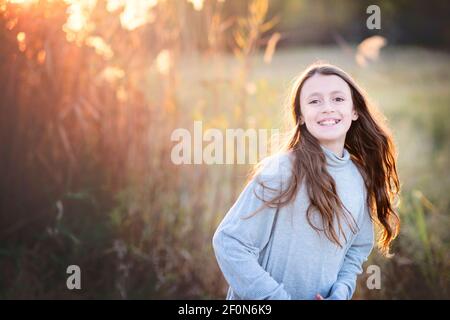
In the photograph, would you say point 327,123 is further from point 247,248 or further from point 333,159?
point 247,248

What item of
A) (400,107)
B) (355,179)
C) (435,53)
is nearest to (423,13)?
(435,53)

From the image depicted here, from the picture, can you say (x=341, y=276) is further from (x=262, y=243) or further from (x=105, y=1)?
(x=105, y=1)

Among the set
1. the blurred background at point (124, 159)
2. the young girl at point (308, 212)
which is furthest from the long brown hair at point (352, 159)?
the blurred background at point (124, 159)

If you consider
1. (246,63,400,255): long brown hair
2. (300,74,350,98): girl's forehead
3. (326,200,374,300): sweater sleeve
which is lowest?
(326,200,374,300): sweater sleeve

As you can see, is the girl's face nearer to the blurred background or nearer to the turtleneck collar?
the turtleneck collar

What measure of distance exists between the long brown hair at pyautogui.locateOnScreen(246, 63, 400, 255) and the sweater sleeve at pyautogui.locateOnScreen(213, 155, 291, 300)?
0.05m

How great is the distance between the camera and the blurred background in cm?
290

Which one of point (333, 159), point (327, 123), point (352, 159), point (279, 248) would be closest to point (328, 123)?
point (327, 123)

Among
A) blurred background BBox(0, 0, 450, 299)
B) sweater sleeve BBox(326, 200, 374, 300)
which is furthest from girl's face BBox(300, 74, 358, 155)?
blurred background BBox(0, 0, 450, 299)

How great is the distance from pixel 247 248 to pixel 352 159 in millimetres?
545

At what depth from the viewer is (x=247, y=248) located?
1714 mm

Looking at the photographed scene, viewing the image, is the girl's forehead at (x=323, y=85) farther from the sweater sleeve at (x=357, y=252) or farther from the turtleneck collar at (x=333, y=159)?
the sweater sleeve at (x=357, y=252)

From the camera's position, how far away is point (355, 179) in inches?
76.5
